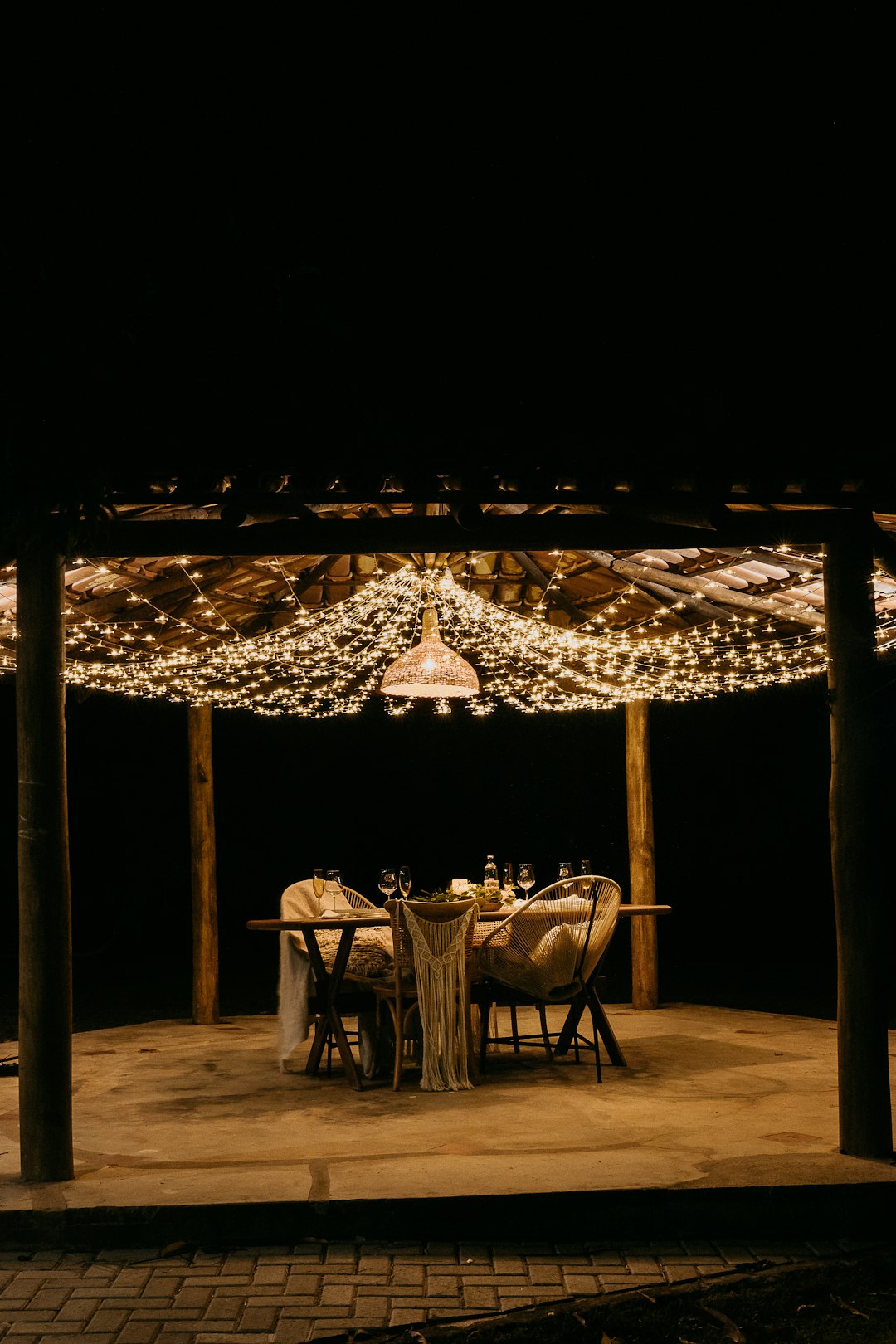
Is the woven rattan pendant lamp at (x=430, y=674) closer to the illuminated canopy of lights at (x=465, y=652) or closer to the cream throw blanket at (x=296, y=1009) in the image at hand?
the illuminated canopy of lights at (x=465, y=652)

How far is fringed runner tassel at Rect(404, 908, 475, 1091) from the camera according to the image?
5.35m

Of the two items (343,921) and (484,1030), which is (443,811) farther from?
(343,921)

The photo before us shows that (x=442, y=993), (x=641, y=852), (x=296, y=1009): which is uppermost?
(x=641, y=852)

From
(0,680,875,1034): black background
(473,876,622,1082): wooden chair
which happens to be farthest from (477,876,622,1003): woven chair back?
(0,680,875,1034): black background

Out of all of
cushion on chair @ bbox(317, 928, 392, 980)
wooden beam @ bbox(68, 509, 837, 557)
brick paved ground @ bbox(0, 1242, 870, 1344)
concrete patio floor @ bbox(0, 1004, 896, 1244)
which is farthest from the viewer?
cushion on chair @ bbox(317, 928, 392, 980)

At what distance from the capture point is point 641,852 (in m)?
8.03

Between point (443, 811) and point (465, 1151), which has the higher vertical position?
point (443, 811)

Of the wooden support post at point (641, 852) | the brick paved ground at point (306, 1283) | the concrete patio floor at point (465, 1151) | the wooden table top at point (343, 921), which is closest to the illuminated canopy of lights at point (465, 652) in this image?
the wooden support post at point (641, 852)

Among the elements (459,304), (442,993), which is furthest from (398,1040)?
(459,304)

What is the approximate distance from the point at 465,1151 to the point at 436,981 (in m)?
1.18

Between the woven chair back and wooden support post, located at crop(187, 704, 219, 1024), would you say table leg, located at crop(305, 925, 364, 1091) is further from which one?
wooden support post, located at crop(187, 704, 219, 1024)

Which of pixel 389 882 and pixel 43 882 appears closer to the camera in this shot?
pixel 43 882

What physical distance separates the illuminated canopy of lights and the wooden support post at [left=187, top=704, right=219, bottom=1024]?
1.11ft

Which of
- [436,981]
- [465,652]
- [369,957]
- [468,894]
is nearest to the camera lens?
[436,981]
